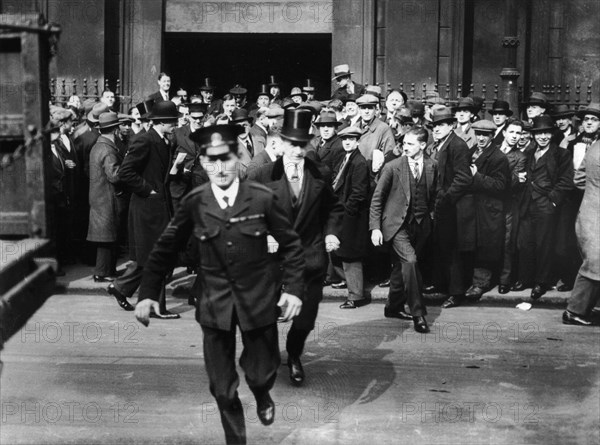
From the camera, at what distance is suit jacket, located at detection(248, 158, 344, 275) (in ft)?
28.7

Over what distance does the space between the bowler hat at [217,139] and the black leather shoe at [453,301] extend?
18.1 feet

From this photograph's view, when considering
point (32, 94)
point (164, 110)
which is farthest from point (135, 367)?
point (32, 94)

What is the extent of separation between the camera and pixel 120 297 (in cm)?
1131

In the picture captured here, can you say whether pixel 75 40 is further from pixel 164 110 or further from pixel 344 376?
pixel 344 376

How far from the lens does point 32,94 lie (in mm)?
5070

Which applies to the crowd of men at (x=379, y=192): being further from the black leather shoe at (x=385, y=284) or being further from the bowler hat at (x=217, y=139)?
the bowler hat at (x=217, y=139)

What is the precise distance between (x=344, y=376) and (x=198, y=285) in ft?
7.55

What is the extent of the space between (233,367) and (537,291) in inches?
233

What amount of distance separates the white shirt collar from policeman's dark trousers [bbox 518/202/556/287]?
6.01m

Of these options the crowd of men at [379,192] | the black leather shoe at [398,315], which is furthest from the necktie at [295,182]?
the black leather shoe at [398,315]

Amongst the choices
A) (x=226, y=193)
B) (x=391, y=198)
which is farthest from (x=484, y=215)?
(x=226, y=193)

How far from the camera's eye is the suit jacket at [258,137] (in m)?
13.6

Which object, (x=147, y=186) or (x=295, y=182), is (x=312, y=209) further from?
(x=147, y=186)

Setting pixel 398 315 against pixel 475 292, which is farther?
pixel 475 292
